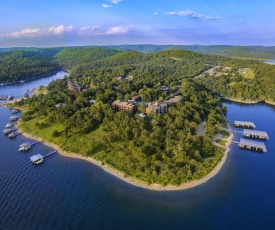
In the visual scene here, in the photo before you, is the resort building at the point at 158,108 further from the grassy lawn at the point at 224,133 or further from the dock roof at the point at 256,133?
the dock roof at the point at 256,133

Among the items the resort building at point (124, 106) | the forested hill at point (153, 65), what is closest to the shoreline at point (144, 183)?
the resort building at point (124, 106)

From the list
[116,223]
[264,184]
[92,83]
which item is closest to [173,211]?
[116,223]

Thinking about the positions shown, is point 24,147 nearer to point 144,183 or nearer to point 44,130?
point 44,130

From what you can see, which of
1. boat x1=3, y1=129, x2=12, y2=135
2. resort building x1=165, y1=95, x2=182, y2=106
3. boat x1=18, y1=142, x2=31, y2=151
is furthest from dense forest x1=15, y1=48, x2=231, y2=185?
boat x1=18, y1=142, x2=31, y2=151

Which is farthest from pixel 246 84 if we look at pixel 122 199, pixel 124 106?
pixel 122 199

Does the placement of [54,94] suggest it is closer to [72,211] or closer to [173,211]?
[72,211]

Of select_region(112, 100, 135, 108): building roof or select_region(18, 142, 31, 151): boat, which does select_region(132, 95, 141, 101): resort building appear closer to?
select_region(112, 100, 135, 108): building roof
